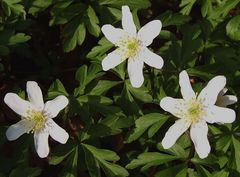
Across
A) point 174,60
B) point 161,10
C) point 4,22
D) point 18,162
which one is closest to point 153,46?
point 161,10

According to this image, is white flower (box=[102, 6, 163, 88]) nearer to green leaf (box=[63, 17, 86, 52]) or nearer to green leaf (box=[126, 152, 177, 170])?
green leaf (box=[63, 17, 86, 52])

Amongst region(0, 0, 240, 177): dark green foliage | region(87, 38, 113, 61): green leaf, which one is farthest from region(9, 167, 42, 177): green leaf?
region(87, 38, 113, 61): green leaf

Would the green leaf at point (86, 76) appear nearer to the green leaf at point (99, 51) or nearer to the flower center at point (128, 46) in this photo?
the green leaf at point (99, 51)

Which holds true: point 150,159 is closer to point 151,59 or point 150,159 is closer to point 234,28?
point 151,59

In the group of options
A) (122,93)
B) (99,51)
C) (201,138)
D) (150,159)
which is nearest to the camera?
(201,138)

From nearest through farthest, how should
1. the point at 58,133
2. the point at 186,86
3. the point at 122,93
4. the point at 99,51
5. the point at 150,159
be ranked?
the point at 186,86, the point at 58,133, the point at 150,159, the point at 122,93, the point at 99,51

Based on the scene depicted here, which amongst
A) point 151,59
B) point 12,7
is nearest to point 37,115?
point 151,59

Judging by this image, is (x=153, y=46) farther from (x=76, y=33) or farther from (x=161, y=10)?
(x=76, y=33)
